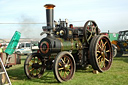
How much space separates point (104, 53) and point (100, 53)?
178 millimetres

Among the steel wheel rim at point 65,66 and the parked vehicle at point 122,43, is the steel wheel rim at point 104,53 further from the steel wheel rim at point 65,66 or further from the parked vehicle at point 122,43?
A: the parked vehicle at point 122,43

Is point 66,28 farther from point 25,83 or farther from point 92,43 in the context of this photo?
point 25,83

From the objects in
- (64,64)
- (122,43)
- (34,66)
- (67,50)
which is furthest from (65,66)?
(122,43)

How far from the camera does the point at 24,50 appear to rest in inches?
Result: 785

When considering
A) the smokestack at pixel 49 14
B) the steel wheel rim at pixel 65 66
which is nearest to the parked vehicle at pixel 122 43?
the steel wheel rim at pixel 65 66

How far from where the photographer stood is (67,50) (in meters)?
6.60

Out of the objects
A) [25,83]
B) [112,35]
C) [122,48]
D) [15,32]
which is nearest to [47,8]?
[15,32]

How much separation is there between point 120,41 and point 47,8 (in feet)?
29.2

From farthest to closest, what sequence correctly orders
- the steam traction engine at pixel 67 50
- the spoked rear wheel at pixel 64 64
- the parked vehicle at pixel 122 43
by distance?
the parked vehicle at pixel 122 43, the steam traction engine at pixel 67 50, the spoked rear wheel at pixel 64 64

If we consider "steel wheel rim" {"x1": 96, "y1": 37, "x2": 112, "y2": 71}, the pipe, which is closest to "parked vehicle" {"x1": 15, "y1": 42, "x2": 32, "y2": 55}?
"steel wheel rim" {"x1": 96, "y1": 37, "x2": 112, "y2": 71}

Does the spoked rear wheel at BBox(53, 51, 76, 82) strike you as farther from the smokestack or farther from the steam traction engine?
the smokestack

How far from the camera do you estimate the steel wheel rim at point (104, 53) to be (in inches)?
284

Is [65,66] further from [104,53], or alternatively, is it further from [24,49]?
[24,49]

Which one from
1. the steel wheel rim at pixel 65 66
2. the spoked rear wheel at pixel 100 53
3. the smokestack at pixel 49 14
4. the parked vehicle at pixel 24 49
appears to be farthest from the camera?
the parked vehicle at pixel 24 49
